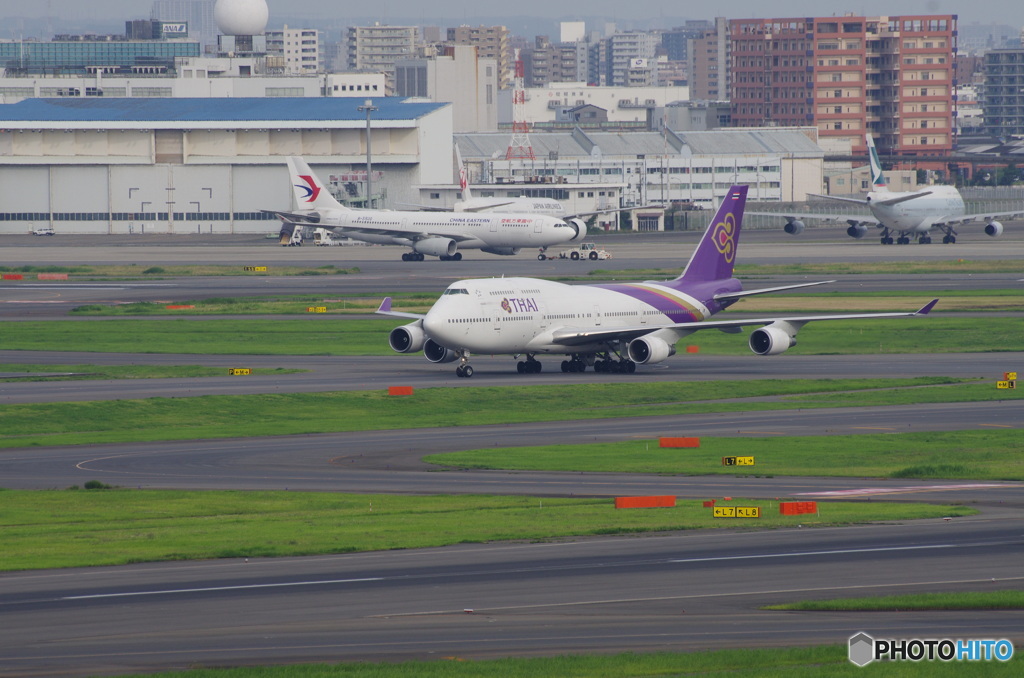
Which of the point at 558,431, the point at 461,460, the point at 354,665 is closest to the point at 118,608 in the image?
the point at 354,665

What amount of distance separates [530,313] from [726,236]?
1378 cm

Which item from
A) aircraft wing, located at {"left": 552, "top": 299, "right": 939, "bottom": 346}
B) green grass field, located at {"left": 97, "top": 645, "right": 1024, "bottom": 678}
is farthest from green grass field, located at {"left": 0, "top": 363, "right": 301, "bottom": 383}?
green grass field, located at {"left": 97, "top": 645, "right": 1024, "bottom": 678}

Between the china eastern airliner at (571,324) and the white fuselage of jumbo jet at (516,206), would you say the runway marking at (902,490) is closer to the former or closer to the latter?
the china eastern airliner at (571,324)

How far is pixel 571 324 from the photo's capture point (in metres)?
67.3

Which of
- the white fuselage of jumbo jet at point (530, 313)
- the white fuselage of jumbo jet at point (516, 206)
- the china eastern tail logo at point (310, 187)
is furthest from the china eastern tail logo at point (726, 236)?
the white fuselage of jumbo jet at point (516, 206)

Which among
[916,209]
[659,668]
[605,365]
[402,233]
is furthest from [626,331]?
[916,209]

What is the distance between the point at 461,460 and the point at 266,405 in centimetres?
1501

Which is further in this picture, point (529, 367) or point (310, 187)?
point (310, 187)

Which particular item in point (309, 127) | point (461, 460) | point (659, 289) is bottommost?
point (461, 460)

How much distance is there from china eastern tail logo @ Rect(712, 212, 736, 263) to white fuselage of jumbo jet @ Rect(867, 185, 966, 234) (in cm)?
8660

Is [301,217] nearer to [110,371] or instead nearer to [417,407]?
[110,371]

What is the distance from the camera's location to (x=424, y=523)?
35.8 m

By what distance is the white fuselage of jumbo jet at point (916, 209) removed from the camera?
512ft

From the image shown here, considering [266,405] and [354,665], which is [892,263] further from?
[354,665]
